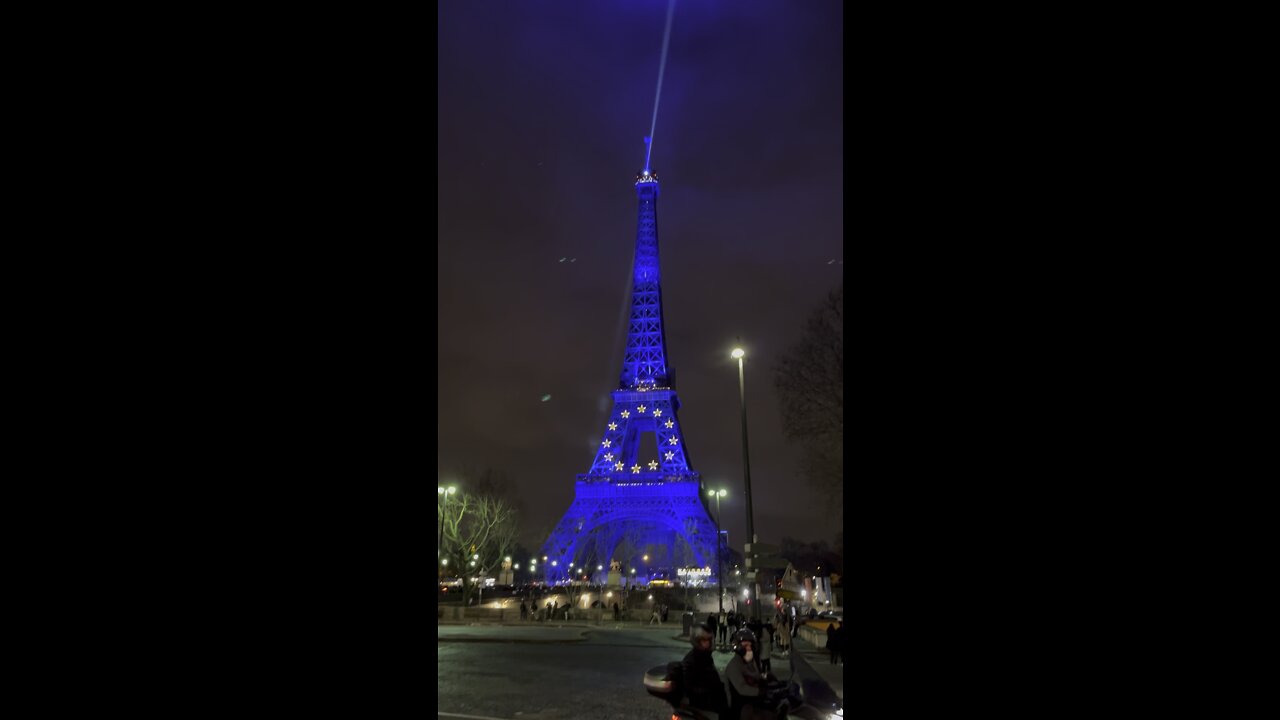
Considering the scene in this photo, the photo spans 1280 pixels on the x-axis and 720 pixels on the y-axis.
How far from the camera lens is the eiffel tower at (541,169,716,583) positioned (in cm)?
5762

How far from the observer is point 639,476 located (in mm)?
59125

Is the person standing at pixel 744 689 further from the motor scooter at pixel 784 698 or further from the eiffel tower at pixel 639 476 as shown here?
the eiffel tower at pixel 639 476

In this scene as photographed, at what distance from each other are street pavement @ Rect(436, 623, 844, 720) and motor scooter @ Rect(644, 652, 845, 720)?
2.13 metres

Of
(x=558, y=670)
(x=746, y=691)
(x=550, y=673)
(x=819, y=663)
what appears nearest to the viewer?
(x=746, y=691)

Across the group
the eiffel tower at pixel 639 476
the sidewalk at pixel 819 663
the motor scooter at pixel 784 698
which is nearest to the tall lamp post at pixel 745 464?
the sidewalk at pixel 819 663

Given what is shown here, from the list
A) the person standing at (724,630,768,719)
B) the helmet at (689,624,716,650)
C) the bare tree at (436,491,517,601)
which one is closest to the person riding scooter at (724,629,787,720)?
the person standing at (724,630,768,719)

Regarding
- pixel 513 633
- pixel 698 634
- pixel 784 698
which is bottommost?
pixel 513 633

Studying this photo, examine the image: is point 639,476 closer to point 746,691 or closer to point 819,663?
point 819,663

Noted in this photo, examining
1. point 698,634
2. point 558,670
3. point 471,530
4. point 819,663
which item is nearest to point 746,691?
point 698,634

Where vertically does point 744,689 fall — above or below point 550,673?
above

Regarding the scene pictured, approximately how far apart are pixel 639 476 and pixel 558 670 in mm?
44262
